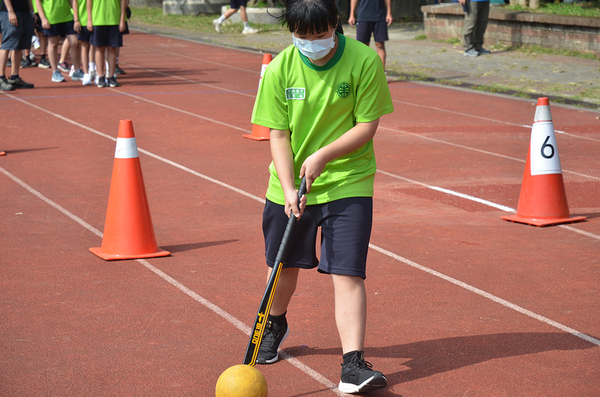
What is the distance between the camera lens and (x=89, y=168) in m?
8.32

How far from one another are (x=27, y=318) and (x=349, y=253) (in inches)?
77.8

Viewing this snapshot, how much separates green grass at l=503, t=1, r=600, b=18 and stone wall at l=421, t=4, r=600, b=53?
59 cm

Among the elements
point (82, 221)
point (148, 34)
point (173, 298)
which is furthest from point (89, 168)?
point (148, 34)

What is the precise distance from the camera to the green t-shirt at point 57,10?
13.8 metres

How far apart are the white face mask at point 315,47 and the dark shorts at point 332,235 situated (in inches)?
25.1

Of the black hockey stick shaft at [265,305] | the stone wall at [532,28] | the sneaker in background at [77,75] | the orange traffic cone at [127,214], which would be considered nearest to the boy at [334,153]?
the black hockey stick shaft at [265,305]

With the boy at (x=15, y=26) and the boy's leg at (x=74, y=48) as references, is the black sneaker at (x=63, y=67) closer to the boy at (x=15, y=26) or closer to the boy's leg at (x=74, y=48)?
the boy's leg at (x=74, y=48)

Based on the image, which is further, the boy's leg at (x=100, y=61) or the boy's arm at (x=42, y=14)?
the boy's arm at (x=42, y=14)

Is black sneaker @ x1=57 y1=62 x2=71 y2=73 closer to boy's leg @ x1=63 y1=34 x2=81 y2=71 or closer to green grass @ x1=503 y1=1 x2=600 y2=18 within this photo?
boy's leg @ x1=63 y1=34 x2=81 y2=71

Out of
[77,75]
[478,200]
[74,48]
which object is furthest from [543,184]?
[77,75]

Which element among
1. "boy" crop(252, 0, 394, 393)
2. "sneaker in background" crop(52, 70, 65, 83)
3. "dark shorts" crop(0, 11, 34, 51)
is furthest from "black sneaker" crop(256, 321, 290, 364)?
"sneaker in background" crop(52, 70, 65, 83)

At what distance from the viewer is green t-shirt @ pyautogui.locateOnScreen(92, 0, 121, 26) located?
13.0 m

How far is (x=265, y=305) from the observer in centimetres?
356

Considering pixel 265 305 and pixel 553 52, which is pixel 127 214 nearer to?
pixel 265 305
